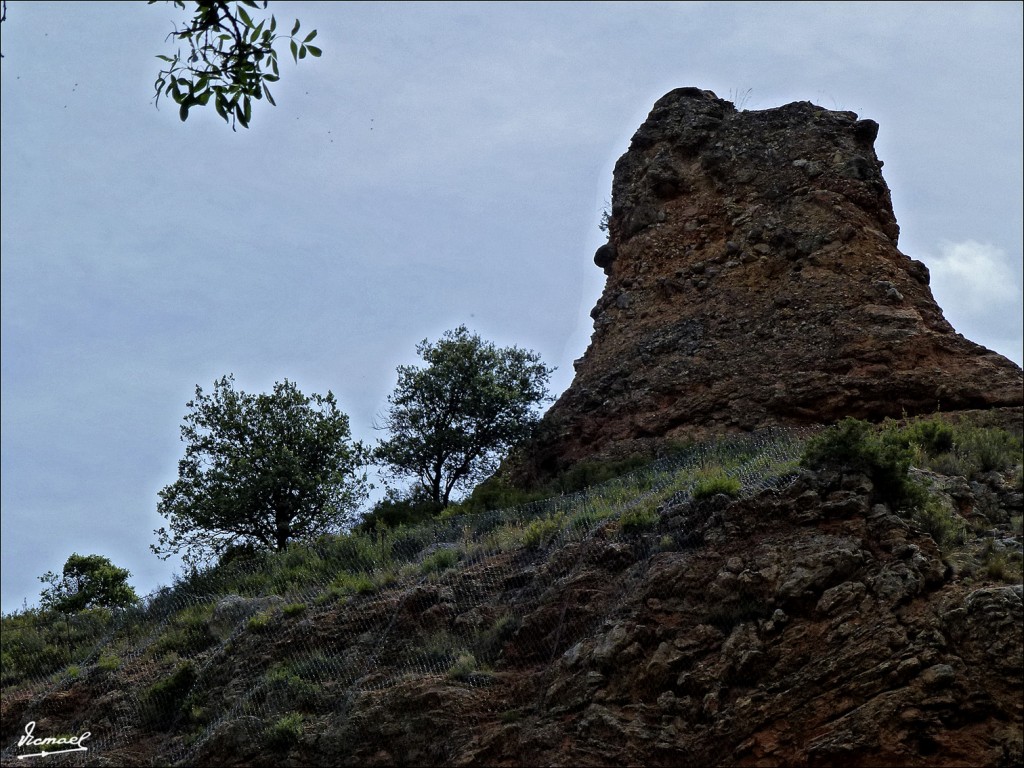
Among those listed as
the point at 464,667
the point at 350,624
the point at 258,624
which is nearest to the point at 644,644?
the point at 464,667

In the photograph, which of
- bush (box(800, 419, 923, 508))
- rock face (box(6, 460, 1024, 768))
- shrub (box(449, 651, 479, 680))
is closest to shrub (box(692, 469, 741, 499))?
rock face (box(6, 460, 1024, 768))

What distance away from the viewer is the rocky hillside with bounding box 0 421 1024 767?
1333cm

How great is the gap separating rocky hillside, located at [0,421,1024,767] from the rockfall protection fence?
0.05 metres

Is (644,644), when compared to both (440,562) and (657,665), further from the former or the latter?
(440,562)

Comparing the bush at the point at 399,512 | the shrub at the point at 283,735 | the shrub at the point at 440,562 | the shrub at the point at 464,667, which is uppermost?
the bush at the point at 399,512

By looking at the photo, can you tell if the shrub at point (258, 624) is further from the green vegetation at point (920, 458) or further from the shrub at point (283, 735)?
the green vegetation at point (920, 458)

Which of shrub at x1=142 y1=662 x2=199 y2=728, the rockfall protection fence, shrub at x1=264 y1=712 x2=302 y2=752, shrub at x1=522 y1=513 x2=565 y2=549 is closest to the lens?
shrub at x1=264 y1=712 x2=302 y2=752

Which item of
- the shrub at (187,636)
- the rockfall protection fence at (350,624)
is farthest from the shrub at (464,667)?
the shrub at (187,636)

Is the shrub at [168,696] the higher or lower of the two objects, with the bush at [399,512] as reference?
lower

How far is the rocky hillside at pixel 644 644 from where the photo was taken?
1333 cm

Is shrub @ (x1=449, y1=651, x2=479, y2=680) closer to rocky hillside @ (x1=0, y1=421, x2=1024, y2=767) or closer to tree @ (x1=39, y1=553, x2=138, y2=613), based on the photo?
rocky hillside @ (x1=0, y1=421, x2=1024, y2=767)

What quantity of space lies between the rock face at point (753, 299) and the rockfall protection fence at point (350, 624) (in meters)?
2.61

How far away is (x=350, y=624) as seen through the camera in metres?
18.2

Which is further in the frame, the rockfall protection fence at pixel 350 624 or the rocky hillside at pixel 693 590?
the rockfall protection fence at pixel 350 624
